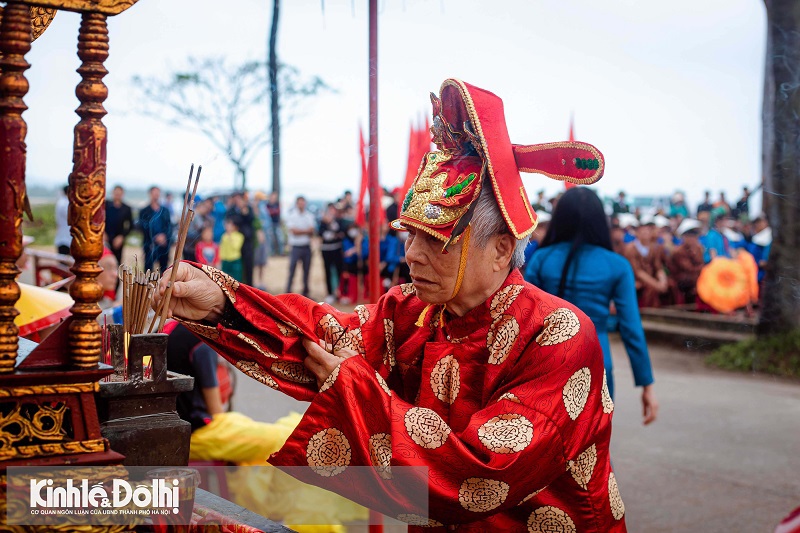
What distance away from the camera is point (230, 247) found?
39.9 feet

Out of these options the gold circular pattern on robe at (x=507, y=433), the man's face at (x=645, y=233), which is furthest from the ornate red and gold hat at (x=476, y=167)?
the man's face at (x=645, y=233)

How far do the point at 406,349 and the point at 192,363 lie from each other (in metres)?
1.97

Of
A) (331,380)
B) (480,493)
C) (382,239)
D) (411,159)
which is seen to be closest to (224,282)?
(331,380)

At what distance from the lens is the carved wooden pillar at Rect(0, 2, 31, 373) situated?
57.6 inches

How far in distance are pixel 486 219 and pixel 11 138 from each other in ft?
3.68

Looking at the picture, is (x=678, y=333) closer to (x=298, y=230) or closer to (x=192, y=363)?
(x=298, y=230)

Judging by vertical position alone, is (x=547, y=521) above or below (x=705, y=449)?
above

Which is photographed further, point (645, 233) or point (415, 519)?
point (645, 233)

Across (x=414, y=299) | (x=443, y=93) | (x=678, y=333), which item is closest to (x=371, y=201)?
(x=414, y=299)

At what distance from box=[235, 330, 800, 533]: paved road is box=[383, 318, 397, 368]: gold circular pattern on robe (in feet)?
9.64

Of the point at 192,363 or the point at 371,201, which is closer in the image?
the point at 371,201

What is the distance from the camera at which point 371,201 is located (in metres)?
3.38

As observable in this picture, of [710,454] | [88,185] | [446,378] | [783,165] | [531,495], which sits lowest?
[710,454]

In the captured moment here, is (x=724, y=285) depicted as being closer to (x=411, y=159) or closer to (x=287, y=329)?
(x=411, y=159)
